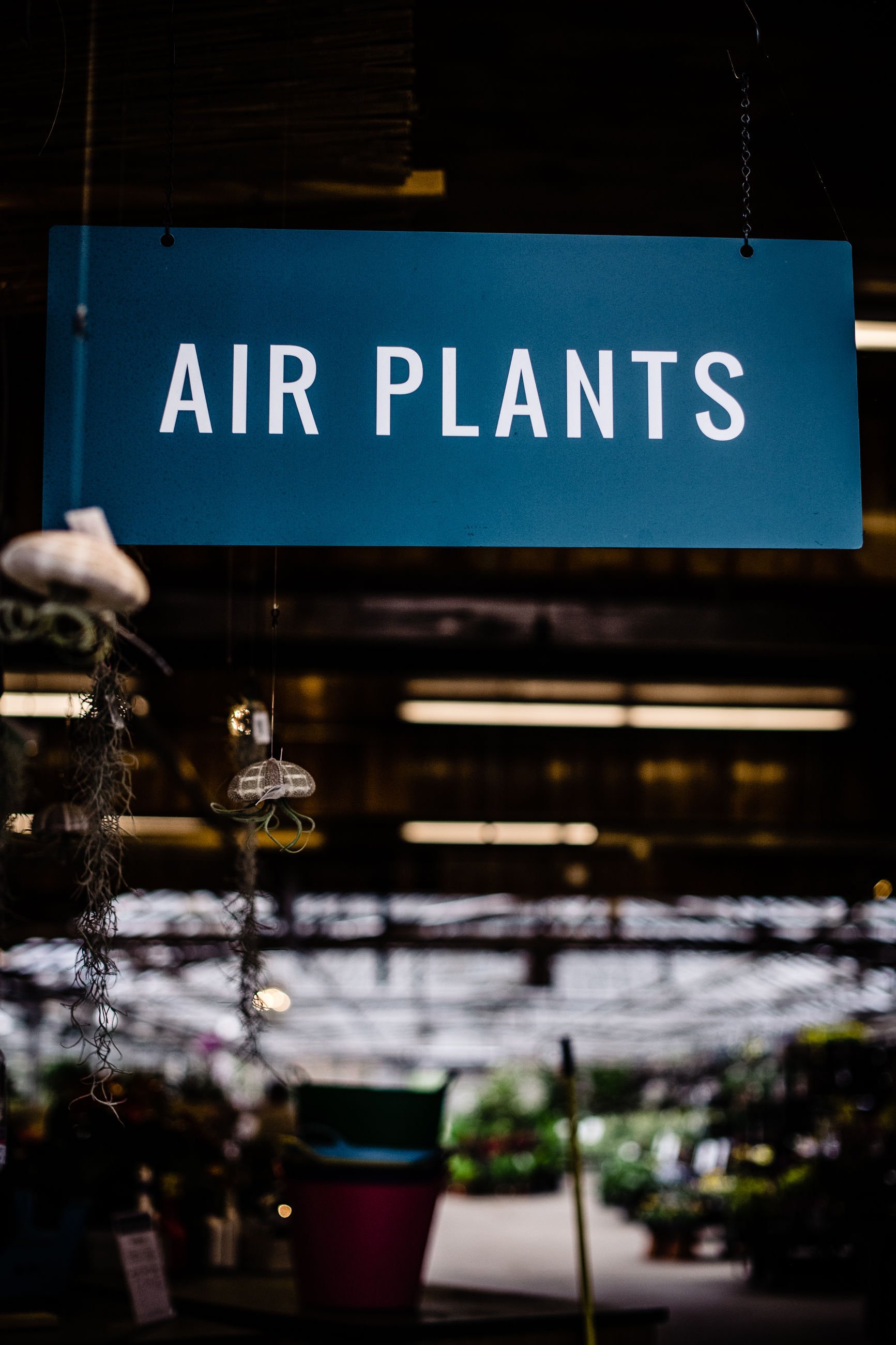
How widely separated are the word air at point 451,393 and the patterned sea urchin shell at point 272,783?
76cm

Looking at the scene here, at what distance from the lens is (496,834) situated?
1006 cm

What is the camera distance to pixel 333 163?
349 centimetres

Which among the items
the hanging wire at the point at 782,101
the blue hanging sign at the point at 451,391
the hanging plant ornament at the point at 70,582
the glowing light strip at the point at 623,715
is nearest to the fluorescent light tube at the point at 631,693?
the glowing light strip at the point at 623,715

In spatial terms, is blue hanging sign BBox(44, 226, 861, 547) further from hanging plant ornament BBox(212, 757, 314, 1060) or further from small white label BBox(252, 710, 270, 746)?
small white label BBox(252, 710, 270, 746)

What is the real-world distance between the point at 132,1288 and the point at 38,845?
1.63m

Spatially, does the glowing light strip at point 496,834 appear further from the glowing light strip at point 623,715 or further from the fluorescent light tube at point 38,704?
the fluorescent light tube at point 38,704

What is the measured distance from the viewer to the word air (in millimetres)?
2408

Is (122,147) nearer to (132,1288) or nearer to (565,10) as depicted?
(565,10)

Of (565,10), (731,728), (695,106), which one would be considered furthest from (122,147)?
(731,728)

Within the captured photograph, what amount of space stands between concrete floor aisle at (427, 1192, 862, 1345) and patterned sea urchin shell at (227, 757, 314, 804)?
473 cm

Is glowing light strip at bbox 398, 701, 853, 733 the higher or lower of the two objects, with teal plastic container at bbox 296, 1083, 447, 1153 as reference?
higher

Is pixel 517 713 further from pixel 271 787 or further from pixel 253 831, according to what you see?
pixel 271 787

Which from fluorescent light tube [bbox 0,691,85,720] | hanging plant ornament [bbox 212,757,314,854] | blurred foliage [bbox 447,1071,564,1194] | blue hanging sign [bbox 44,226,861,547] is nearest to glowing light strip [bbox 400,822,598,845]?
fluorescent light tube [bbox 0,691,85,720]

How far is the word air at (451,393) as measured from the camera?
2.41m
